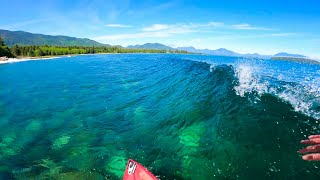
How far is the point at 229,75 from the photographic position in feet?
89.6

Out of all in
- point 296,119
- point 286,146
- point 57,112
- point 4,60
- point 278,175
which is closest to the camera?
point 278,175

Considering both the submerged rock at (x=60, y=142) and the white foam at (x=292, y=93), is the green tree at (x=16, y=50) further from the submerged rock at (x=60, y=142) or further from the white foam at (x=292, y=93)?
the white foam at (x=292, y=93)

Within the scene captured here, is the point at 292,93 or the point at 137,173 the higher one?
the point at 292,93

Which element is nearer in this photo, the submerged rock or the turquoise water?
the turquoise water

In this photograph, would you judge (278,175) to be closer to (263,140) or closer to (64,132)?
(263,140)

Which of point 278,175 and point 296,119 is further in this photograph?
point 296,119

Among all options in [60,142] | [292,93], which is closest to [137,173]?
[60,142]

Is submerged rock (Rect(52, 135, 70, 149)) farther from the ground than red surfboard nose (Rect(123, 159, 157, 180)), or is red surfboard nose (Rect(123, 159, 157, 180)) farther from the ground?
red surfboard nose (Rect(123, 159, 157, 180))

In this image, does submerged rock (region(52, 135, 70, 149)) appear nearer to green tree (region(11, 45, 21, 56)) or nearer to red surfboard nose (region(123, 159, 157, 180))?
red surfboard nose (region(123, 159, 157, 180))

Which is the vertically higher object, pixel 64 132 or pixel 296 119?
pixel 296 119

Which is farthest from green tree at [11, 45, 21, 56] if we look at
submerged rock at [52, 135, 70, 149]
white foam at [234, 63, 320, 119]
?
white foam at [234, 63, 320, 119]

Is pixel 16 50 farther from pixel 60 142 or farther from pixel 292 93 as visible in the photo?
pixel 292 93

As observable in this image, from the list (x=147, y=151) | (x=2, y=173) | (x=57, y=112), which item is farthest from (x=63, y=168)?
(x=57, y=112)

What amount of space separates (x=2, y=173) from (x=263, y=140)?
44.2 ft
